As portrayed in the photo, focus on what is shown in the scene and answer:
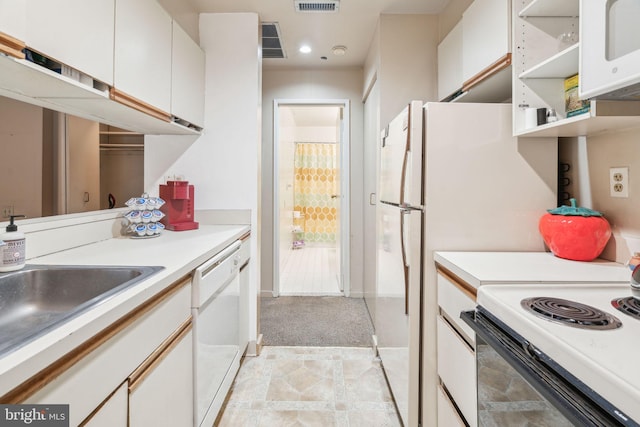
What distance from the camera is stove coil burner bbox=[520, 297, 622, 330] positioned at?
682 millimetres

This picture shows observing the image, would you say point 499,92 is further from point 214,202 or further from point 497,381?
point 214,202

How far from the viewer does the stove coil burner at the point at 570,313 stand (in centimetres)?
68

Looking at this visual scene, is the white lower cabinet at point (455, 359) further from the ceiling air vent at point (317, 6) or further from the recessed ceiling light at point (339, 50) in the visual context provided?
the recessed ceiling light at point (339, 50)

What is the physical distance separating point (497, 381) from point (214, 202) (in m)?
1.93

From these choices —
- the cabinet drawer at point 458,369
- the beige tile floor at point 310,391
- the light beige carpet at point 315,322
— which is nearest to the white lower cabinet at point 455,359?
the cabinet drawer at point 458,369

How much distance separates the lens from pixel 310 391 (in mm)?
1834

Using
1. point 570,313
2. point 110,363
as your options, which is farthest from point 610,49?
point 110,363

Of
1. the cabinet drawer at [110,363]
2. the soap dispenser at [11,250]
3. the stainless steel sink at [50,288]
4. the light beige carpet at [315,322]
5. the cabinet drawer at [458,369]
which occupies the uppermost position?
the soap dispenser at [11,250]

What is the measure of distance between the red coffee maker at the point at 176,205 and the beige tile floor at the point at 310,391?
1.02 meters

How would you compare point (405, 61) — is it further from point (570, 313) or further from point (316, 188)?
point (316, 188)

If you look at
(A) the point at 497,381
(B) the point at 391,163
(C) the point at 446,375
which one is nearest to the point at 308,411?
(C) the point at 446,375

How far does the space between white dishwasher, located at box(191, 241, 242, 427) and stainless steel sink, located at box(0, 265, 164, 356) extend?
11.5 inches

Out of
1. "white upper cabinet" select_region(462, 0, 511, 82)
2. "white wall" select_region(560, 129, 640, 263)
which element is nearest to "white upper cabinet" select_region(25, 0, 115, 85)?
"white upper cabinet" select_region(462, 0, 511, 82)

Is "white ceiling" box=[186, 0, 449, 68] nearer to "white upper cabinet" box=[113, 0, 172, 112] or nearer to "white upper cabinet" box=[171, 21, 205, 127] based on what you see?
"white upper cabinet" box=[171, 21, 205, 127]
